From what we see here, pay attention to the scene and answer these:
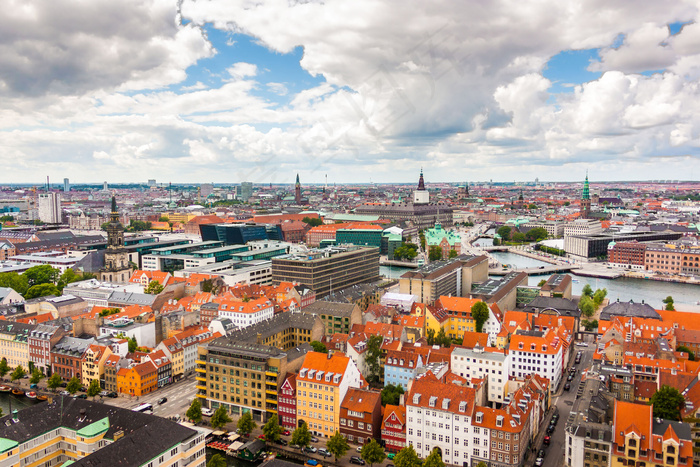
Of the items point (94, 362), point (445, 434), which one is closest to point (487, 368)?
point (445, 434)

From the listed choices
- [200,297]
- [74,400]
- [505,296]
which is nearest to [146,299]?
[200,297]

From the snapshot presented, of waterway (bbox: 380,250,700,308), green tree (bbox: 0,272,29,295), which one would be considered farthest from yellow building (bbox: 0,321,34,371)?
waterway (bbox: 380,250,700,308)

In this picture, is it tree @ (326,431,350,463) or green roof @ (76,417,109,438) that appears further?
tree @ (326,431,350,463)

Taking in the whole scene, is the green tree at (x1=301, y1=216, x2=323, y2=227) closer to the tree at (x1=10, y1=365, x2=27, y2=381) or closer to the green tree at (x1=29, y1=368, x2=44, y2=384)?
the tree at (x1=10, y1=365, x2=27, y2=381)

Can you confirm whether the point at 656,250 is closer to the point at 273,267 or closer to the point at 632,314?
the point at 632,314

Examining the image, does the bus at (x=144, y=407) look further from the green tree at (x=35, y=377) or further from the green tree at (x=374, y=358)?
the green tree at (x=374, y=358)

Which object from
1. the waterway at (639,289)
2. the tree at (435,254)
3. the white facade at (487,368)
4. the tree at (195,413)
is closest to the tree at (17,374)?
the tree at (195,413)
